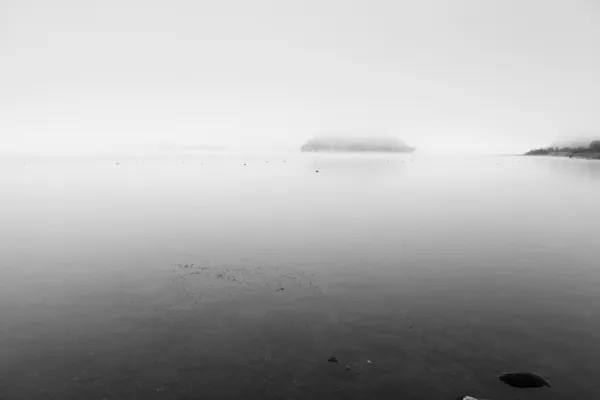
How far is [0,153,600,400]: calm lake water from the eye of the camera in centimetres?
1944

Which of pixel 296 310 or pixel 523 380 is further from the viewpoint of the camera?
pixel 296 310

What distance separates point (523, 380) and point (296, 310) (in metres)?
14.4

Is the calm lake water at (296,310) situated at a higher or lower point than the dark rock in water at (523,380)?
higher

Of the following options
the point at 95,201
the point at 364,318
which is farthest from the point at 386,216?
the point at 95,201

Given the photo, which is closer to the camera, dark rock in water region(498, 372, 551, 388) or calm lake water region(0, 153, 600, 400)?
dark rock in water region(498, 372, 551, 388)

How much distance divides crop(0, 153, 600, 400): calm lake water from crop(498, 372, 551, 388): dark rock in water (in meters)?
0.41

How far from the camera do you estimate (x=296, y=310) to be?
27141mm

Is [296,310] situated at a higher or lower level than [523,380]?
higher

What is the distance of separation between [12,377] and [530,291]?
36.6 metres

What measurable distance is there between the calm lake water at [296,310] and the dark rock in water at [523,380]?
15.9 inches

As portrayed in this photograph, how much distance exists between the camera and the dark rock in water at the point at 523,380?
19141mm

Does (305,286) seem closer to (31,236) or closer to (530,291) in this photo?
(530,291)

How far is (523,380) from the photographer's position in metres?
19.3

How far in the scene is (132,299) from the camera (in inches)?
1144
